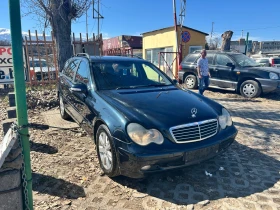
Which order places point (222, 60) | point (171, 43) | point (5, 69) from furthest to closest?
point (171, 43), point (222, 60), point (5, 69)

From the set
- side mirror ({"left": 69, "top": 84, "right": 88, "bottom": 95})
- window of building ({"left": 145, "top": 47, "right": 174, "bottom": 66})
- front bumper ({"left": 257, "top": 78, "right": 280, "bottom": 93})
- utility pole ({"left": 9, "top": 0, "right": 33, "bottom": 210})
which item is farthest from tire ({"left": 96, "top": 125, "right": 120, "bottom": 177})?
window of building ({"left": 145, "top": 47, "right": 174, "bottom": 66})

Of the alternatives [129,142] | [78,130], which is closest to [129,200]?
[129,142]

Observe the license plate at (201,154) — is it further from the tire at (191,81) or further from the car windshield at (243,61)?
the tire at (191,81)

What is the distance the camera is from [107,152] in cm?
312

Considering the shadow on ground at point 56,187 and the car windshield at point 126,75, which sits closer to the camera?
the shadow on ground at point 56,187

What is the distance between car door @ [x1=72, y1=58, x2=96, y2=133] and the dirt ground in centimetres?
56

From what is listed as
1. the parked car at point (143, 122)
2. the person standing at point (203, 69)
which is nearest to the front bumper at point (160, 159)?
the parked car at point (143, 122)

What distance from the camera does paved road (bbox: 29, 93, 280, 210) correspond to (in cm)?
274

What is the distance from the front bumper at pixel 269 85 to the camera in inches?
314

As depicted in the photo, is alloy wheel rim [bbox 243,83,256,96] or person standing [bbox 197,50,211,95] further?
alloy wheel rim [bbox 243,83,256,96]

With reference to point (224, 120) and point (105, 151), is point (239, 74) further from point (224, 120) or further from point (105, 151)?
point (105, 151)

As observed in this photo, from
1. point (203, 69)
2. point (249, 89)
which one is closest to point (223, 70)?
point (249, 89)

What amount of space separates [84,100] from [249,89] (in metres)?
6.75

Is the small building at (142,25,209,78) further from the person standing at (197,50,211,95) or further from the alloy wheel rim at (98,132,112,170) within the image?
the alloy wheel rim at (98,132,112,170)
